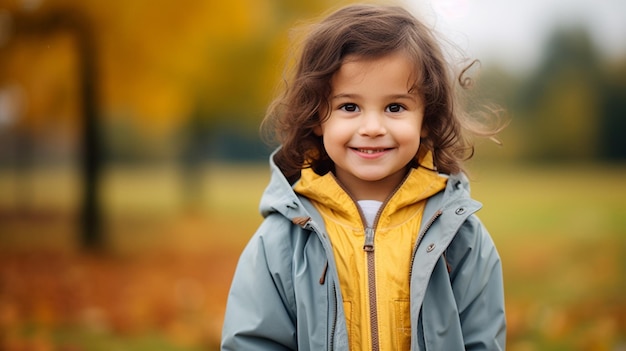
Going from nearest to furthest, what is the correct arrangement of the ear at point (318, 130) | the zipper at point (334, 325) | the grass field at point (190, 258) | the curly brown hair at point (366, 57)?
1. the zipper at point (334, 325)
2. the curly brown hair at point (366, 57)
3. the ear at point (318, 130)
4. the grass field at point (190, 258)

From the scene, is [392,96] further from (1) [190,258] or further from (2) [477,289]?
(1) [190,258]

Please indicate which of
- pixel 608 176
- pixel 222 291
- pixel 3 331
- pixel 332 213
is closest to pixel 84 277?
pixel 3 331

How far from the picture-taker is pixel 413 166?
209 centimetres

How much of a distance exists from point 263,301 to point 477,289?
0.62m

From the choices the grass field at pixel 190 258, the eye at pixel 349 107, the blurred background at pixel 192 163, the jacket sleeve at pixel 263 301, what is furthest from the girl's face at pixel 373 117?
the grass field at pixel 190 258

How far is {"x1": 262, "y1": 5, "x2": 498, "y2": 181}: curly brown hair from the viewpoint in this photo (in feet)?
6.31

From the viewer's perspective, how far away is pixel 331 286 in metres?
1.83

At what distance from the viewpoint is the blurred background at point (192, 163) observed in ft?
13.0

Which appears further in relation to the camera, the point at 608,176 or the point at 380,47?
the point at 608,176

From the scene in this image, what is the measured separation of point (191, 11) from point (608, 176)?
303cm

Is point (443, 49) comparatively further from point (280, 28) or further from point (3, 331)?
point (3, 331)

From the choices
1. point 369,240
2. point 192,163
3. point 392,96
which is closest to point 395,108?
point 392,96

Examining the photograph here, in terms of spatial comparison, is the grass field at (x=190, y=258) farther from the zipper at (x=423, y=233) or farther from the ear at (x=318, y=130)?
the zipper at (x=423, y=233)

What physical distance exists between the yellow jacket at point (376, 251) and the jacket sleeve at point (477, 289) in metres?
0.15
